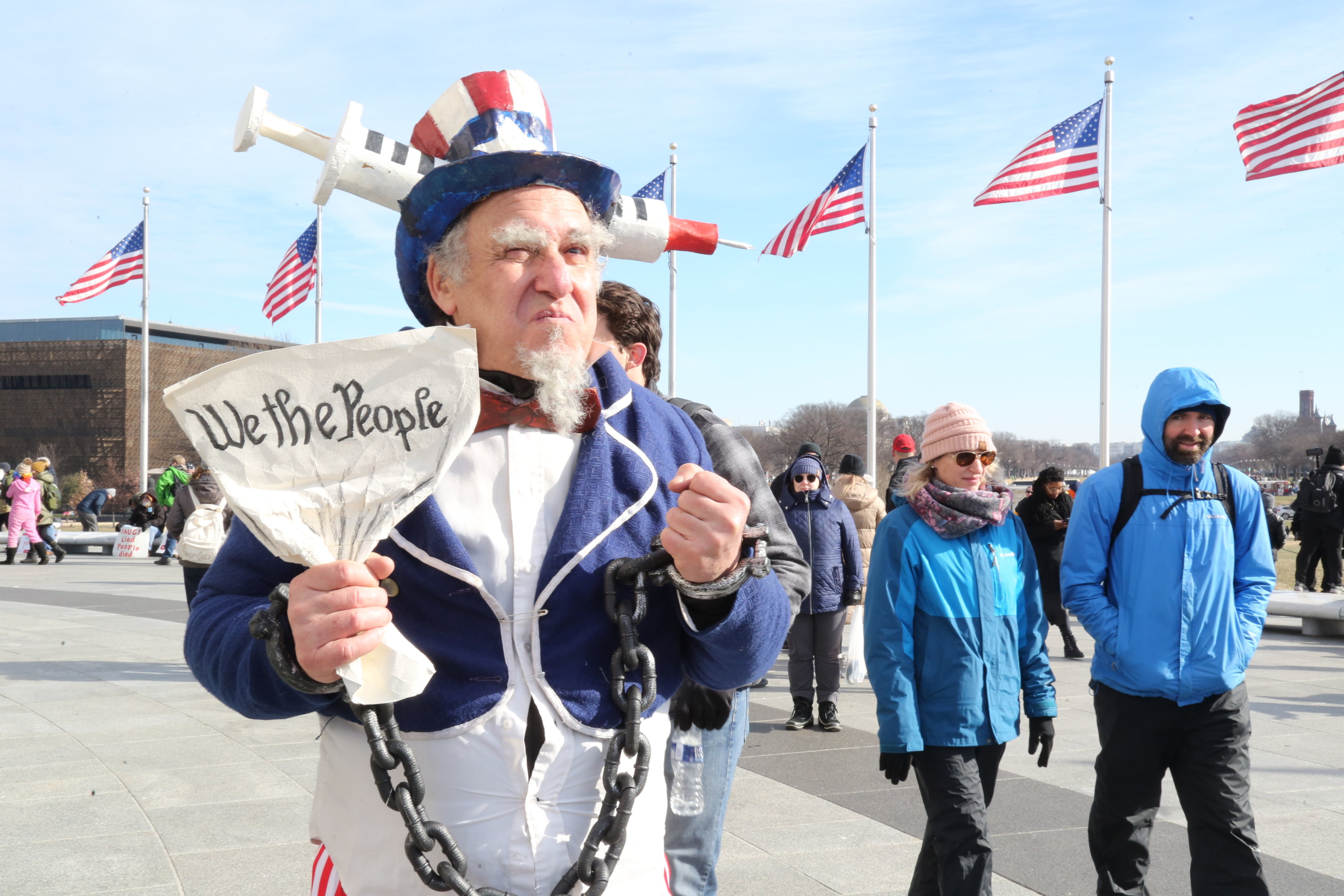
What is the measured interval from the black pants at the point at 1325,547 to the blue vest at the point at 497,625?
14095 millimetres

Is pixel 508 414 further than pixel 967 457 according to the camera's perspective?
No

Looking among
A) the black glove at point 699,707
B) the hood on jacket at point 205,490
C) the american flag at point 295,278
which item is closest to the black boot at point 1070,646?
the hood on jacket at point 205,490

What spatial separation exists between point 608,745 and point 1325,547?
14527 millimetres

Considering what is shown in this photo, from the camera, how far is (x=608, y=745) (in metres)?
1.69

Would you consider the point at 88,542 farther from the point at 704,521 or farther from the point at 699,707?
the point at 704,521

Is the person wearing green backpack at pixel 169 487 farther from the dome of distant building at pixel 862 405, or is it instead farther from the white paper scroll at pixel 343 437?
the dome of distant building at pixel 862 405

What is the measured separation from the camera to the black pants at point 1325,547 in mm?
13523

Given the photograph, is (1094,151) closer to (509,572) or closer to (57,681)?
(57,681)

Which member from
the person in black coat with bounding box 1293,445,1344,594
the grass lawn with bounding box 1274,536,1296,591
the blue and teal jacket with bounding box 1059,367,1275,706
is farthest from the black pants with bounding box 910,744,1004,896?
the person in black coat with bounding box 1293,445,1344,594

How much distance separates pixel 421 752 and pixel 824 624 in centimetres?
586

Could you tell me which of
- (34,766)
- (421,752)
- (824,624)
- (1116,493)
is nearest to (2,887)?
(34,766)

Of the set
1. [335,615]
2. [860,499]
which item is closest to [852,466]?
[860,499]

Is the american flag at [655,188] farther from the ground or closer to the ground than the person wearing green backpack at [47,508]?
farther from the ground

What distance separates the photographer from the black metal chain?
1.48 meters
